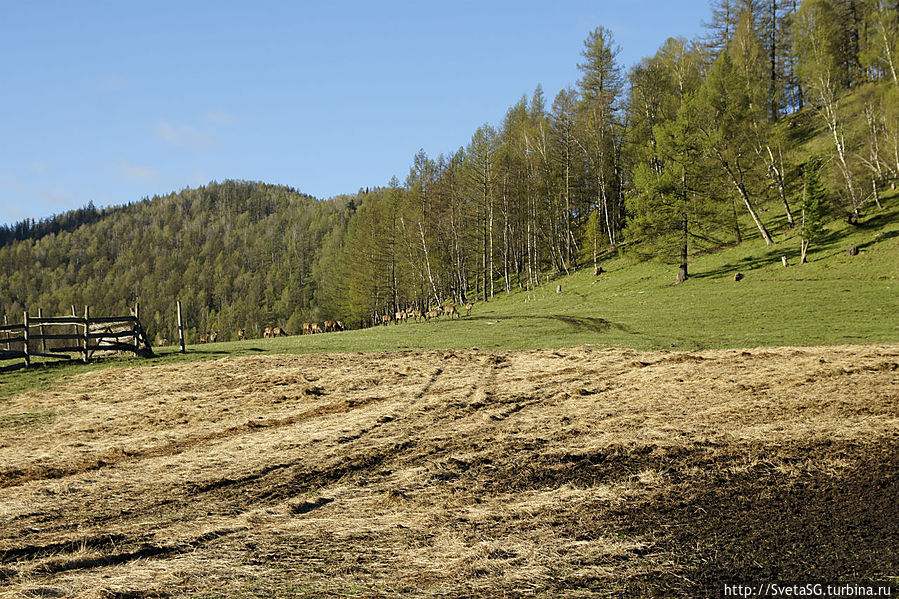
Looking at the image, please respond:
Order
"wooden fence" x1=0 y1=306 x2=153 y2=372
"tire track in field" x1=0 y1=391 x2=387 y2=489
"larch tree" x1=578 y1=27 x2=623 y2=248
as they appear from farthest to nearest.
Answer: "larch tree" x1=578 y1=27 x2=623 y2=248, "wooden fence" x1=0 y1=306 x2=153 y2=372, "tire track in field" x1=0 y1=391 x2=387 y2=489

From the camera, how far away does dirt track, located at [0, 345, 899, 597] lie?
5.59m

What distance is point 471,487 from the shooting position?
8.13 m

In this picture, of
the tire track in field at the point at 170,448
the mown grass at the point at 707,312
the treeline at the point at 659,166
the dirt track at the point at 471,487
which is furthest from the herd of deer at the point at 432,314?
the dirt track at the point at 471,487

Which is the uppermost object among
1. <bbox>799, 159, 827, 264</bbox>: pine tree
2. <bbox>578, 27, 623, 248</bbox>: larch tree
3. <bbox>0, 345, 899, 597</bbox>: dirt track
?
<bbox>578, 27, 623, 248</bbox>: larch tree

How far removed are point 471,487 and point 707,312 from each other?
24256 mm

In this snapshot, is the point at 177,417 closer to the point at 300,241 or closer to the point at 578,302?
the point at 578,302

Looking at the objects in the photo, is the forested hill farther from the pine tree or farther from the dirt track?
the dirt track

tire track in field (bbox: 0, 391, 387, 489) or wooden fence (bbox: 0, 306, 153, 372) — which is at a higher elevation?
wooden fence (bbox: 0, 306, 153, 372)

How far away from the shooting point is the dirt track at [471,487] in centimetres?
559

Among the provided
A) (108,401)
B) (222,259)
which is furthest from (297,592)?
(222,259)

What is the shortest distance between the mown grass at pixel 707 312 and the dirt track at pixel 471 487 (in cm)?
705

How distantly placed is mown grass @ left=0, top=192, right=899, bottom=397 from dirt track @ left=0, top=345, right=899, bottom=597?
705cm

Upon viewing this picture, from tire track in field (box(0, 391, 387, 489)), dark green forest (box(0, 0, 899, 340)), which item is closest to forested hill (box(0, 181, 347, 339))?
dark green forest (box(0, 0, 899, 340))

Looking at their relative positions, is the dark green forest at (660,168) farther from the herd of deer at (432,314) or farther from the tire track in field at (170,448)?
the tire track in field at (170,448)
